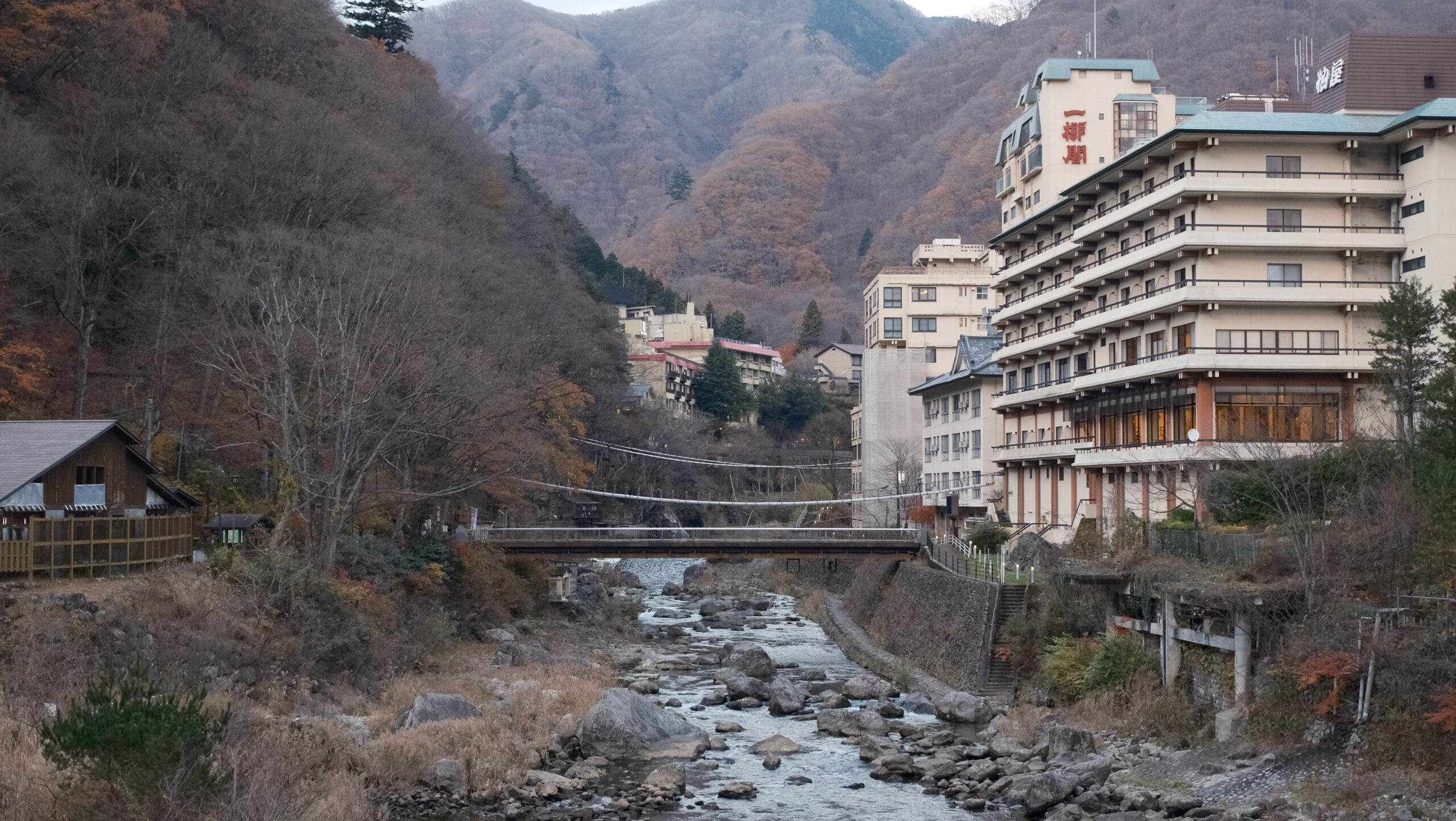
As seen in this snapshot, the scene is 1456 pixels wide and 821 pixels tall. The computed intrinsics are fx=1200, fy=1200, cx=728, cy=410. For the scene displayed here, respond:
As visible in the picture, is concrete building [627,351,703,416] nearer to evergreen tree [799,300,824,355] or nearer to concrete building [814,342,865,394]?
concrete building [814,342,865,394]

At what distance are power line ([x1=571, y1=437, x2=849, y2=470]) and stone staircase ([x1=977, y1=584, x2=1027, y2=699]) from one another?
27.7 meters

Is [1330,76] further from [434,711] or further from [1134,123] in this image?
[434,711]

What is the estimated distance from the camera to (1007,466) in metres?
52.3

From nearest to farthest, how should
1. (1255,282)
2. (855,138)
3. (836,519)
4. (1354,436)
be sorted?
(1354,436), (1255,282), (836,519), (855,138)

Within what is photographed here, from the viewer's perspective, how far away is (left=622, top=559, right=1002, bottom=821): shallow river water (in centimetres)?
2153

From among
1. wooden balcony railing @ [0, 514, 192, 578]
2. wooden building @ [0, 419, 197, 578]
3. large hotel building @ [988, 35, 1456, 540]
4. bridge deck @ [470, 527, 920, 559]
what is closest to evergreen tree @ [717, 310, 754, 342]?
bridge deck @ [470, 527, 920, 559]

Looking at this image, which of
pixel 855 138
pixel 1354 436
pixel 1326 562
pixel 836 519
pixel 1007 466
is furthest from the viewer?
pixel 855 138

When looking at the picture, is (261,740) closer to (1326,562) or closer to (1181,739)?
(1181,739)

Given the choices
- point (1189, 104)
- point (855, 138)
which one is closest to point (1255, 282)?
point (1189, 104)

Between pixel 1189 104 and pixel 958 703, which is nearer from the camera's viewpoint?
pixel 958 703

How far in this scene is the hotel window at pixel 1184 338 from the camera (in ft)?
121

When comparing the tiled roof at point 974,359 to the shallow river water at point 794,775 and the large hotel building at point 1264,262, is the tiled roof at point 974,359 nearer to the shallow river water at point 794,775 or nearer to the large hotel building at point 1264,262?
the large hotel building at point 1264,262

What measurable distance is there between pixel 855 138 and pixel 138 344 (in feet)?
400

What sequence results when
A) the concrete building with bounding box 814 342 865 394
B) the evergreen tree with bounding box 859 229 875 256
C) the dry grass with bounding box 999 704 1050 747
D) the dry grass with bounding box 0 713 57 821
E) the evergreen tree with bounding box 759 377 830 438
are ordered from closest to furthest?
1. the dry grass with bounding box 0 713 57 821
2. the dry grass with bounding box 999 704 1050 747
3. the evergreen tree with bounding box 759 377 830 438
4. the concrete building with bounding box 814 342 865 394
5. the evergreen tree with bounding box 859 229 875 256
